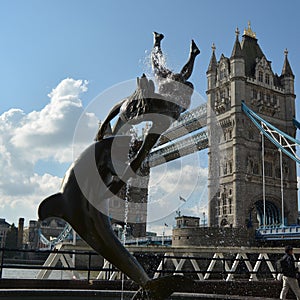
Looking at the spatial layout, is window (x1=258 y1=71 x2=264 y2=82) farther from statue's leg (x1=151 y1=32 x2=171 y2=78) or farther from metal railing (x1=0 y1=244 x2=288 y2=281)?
statue's leg (x1=151 y1=32 x2=171 y2=78)

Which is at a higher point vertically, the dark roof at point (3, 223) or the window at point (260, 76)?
the window at point (260, 76)

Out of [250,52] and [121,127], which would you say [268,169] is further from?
[121,127]

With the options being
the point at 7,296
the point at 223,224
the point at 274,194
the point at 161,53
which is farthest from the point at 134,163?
the point at 274,194

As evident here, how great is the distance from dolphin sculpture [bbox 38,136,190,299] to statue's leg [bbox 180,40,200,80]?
1078mm

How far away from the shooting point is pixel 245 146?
55438mm

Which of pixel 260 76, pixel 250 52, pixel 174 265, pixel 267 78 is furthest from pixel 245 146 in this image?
pixel 174 265

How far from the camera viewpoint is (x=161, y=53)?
600cm

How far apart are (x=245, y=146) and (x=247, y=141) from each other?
86 cm

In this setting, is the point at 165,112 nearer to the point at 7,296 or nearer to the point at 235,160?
the point at 7,296

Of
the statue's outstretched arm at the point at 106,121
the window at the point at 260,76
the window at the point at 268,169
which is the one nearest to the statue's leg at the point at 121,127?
the statue's outstretched arm at the point at 106,121

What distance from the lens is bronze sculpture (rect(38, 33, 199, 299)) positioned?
5566 millimetres

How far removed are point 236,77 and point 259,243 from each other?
2134cm

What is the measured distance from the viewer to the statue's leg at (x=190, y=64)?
5.93m

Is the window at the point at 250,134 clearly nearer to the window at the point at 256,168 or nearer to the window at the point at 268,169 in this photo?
the window at the point at 256,168
